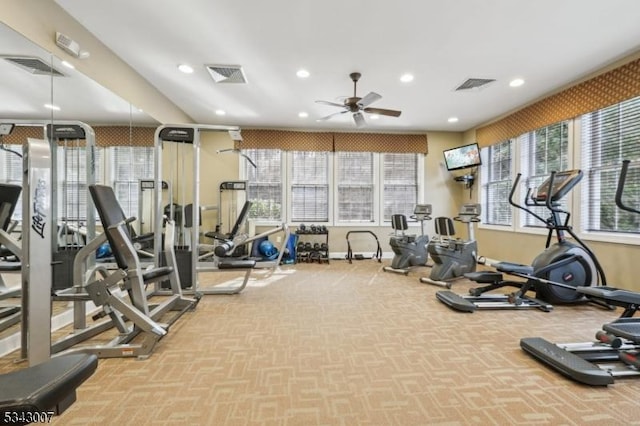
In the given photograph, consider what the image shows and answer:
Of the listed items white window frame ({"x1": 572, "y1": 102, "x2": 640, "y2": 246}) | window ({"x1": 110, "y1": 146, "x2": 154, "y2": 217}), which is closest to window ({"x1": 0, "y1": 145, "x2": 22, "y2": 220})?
window ({"x1": 110, "y1": 146, "x2": 154, "y2": 217})

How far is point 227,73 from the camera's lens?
409 cm

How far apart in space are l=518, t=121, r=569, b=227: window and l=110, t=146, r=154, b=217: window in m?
5.87

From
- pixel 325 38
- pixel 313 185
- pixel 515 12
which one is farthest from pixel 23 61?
pixel 313 185

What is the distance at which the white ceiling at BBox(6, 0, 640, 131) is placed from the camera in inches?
109

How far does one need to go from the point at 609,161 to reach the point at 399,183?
3.76 m

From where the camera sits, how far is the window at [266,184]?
6895 mm

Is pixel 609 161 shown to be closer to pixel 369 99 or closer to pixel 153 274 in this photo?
pixel 369 99

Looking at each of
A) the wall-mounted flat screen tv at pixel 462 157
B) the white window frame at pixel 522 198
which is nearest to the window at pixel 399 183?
the wall-mounted flat screen tv at pixel 462 157

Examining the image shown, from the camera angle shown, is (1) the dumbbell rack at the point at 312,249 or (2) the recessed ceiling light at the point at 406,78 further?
(1) the dumbbell rack at the point at 312,249

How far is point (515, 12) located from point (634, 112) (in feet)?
Answer: 7.42

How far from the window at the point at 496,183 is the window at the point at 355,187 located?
244cm

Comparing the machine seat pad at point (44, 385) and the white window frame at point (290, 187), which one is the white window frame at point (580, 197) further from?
the machine seat pad at point (44, 385)

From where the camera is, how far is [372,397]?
182 centimetres

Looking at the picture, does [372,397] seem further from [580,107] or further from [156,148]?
[580,107]
